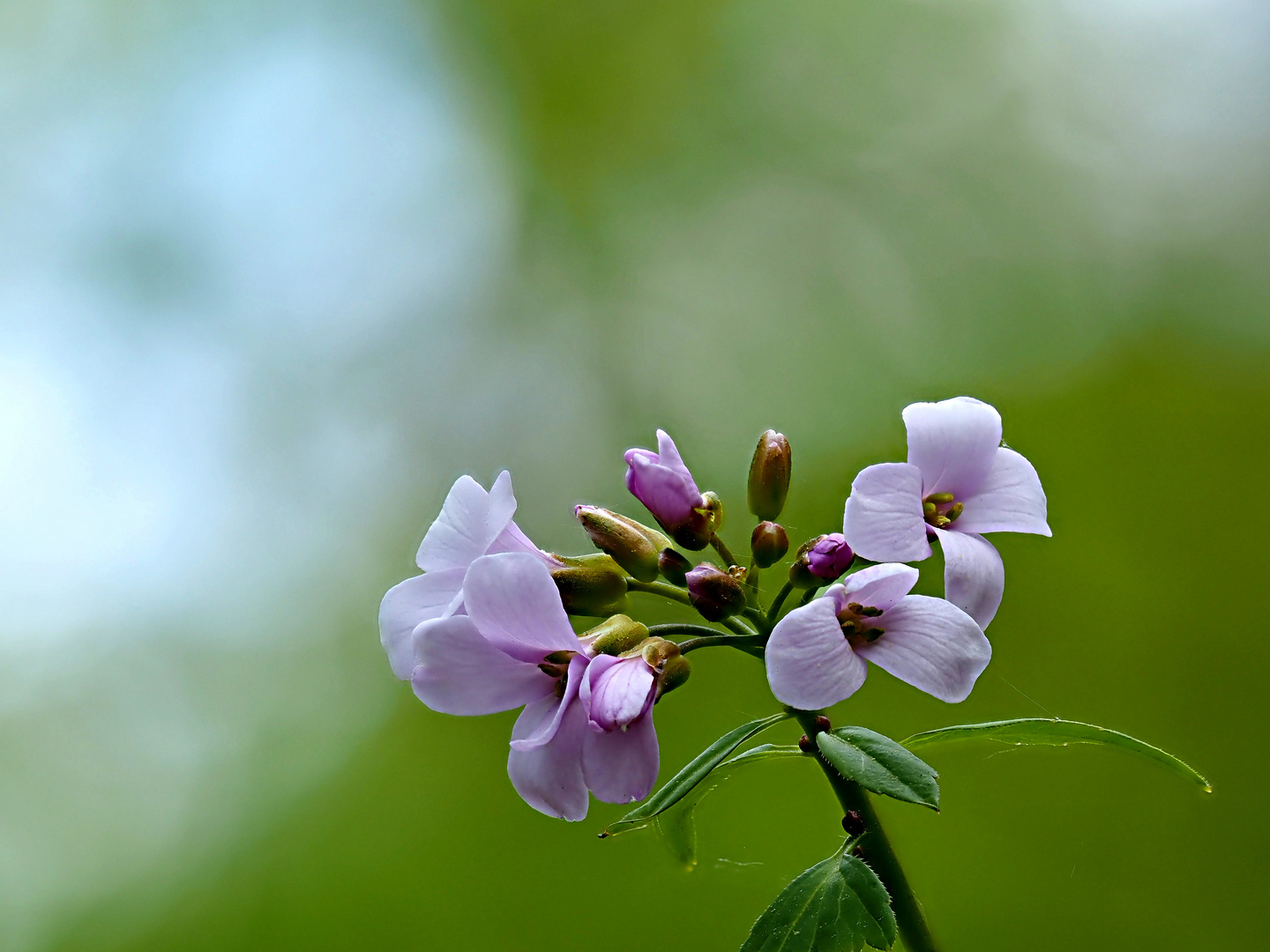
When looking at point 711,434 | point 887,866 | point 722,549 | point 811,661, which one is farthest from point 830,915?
point 711,434

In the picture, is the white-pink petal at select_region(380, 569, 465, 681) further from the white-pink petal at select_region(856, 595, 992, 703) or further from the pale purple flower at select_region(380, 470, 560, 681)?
the white-pink petal at select_region(856, 595, 992, 703)

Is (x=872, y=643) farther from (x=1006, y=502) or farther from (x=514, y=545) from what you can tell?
(x=514, y=545)

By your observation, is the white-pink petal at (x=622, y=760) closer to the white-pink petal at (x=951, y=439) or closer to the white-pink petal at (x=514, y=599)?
the white-pink petal at (x=514, y=599)

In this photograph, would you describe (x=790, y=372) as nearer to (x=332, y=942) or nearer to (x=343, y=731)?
(x=343, y=731)

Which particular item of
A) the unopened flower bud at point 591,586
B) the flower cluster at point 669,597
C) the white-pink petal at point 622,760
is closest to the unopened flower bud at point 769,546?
the flower cluster at point 669,597

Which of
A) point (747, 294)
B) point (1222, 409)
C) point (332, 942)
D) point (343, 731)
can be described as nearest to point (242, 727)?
point (343, 731)

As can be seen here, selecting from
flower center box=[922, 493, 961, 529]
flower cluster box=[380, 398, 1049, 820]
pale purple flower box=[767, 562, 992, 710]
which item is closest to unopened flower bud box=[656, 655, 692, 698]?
flower cluster box=[380, 398, 1049, 820]
